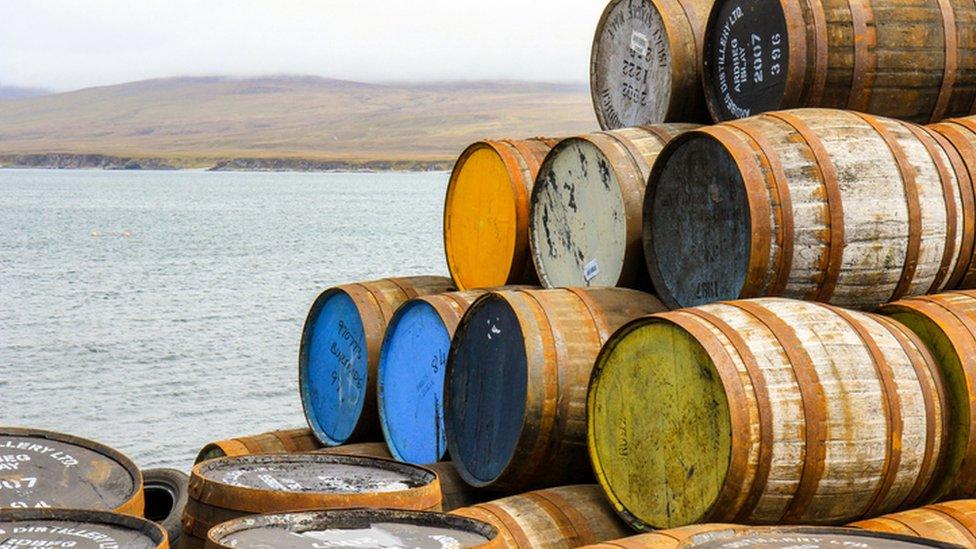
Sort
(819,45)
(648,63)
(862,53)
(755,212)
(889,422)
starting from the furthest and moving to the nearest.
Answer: (648,63) < (862,53) < (819,45) < (755,212) < (889,422)

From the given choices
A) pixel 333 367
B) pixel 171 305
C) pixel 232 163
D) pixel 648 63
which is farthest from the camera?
pixel 232 163

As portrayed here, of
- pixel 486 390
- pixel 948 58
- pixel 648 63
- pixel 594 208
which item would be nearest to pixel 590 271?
pixel 594 208

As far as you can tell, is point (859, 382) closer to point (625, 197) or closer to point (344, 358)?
point (625, 197)

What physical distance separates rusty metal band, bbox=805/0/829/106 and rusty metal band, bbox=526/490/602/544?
227 centimetres

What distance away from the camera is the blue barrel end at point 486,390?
632 centimetres

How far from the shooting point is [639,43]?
309 inches

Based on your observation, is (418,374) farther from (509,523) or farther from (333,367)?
(509,523)

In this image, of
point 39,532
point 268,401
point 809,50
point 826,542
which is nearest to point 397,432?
point 809,50

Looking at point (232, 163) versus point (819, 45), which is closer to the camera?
point (819, 45)

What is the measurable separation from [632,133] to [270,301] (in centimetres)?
3298

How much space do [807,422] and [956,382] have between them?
77 centimetres

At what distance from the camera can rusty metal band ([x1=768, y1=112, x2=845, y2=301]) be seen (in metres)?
5.79

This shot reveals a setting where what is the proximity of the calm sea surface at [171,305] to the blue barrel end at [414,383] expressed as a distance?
10289 mm

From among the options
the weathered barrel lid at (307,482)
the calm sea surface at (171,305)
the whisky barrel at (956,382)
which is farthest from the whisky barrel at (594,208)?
the calm sea surface at (171,305)
